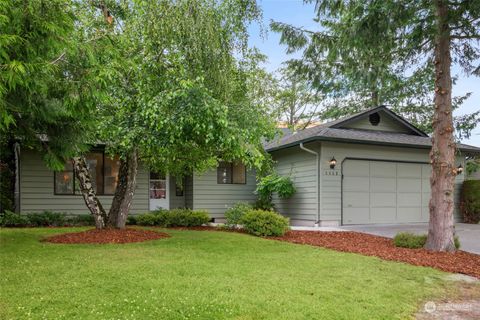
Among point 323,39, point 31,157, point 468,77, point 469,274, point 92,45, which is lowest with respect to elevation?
point 469,274

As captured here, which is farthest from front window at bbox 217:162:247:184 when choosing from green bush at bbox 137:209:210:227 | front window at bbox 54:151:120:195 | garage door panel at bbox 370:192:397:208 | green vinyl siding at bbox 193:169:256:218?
garage door panel at bbox 370:192:397:208

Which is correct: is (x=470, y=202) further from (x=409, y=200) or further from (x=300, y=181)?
(x=300, y=181)

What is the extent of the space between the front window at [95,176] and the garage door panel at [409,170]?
9.30m

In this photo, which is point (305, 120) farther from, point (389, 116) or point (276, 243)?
point (276, 243)

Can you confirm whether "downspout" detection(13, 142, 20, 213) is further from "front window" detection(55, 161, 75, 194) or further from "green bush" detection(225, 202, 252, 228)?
"green bush" detection(225, 202, 252, 228)

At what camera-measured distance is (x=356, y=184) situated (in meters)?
12.7

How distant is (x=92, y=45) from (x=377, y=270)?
5054 millimetres

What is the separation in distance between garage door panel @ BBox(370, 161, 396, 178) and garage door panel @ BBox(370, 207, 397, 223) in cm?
108

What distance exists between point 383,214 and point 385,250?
532cm

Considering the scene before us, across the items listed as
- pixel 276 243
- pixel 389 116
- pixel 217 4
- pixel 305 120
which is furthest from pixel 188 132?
pixel 305 120

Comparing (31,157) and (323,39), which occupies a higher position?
(323,39)

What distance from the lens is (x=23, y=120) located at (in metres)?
5.46

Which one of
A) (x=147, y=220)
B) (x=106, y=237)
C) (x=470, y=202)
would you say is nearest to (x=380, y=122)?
(x=470, y=202)

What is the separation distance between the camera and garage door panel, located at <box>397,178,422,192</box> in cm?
1345
